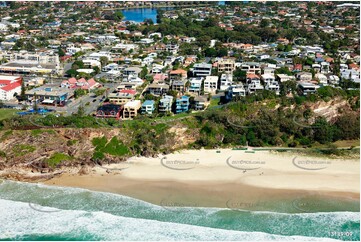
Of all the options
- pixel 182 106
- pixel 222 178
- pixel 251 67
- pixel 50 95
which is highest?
pixel 251 67

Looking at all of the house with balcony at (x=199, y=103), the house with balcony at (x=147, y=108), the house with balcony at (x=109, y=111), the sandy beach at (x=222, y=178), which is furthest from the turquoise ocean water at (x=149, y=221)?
the house with balcony at (x=199, y=103)

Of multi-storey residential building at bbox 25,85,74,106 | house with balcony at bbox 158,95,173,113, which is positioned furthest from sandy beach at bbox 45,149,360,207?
multi-storey residential building at bbox 25,85,74,106

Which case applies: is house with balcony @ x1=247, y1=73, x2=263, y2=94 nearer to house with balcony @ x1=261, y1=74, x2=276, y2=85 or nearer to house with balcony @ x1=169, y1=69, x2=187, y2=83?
house with balcony @ x1=261, y1=74, x2=276, y2=85

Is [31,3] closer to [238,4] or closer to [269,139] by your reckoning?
[238,4]

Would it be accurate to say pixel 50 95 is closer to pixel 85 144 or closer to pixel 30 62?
pixel 85 144

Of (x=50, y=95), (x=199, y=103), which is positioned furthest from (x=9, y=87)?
(x=199, y=103)

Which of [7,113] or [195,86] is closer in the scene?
[7,113]
